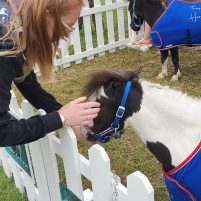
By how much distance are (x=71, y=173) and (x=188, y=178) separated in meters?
0.57

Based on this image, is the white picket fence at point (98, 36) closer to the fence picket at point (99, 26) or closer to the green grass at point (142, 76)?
the fence picket at point (99, 26)

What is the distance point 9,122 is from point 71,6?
57 centimetres

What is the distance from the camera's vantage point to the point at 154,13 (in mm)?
4547

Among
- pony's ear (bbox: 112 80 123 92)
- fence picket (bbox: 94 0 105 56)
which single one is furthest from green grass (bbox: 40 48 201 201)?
pony's ear (bbox: 112 80 123 92)

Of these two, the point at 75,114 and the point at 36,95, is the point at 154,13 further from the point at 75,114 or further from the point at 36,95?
the point at 75,114

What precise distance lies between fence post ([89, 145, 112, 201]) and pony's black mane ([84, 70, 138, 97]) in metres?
0.48

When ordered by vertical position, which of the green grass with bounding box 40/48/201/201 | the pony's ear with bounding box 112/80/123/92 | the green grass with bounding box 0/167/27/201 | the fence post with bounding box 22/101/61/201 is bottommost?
the green grass with bounding box 0/167/27/201

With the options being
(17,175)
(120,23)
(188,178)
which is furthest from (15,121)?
(120,23)

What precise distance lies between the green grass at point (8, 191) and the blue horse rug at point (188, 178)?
139 cm

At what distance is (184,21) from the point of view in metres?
4.12

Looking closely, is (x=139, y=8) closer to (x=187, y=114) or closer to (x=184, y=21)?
(x=184, y=21)

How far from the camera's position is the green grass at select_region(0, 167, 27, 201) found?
282 cm

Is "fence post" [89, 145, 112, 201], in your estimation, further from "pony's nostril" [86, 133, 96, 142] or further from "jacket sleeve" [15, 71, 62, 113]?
"jacket sleeve" [15, 71, 62, 113]

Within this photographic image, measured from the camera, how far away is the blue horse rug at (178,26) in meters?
4.08
